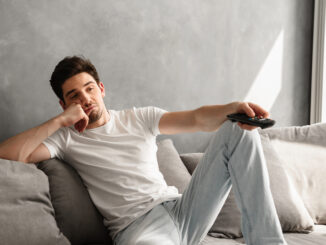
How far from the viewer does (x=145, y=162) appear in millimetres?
1804

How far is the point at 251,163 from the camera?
1452mm

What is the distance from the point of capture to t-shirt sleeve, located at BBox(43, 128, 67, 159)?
181cm

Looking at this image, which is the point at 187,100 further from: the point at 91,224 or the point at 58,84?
the point at 91,224

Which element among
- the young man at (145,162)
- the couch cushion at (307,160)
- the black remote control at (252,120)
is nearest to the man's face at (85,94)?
the young man at (145,162)

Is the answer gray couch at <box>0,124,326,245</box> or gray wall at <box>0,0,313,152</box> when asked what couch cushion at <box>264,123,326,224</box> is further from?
gray wall at <box>0,0,313,152</box>

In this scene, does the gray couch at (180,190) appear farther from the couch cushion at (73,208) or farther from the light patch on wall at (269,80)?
the light patch on wall at (269,80)

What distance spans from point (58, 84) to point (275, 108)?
1625mm

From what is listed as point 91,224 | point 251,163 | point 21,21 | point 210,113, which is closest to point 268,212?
point 251,163

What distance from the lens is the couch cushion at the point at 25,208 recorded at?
145 centimetres

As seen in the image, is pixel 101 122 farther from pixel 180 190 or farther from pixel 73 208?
pixel 180 190

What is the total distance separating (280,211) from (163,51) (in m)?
1.15

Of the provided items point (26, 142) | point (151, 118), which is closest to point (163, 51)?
point (151, 118)

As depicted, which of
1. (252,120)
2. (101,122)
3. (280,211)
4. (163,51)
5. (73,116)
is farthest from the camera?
(163,51)

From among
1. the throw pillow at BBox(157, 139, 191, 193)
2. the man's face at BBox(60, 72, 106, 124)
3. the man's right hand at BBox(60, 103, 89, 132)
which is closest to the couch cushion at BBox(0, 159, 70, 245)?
the man's right hand at BBox(60, 103, 89, 132)
